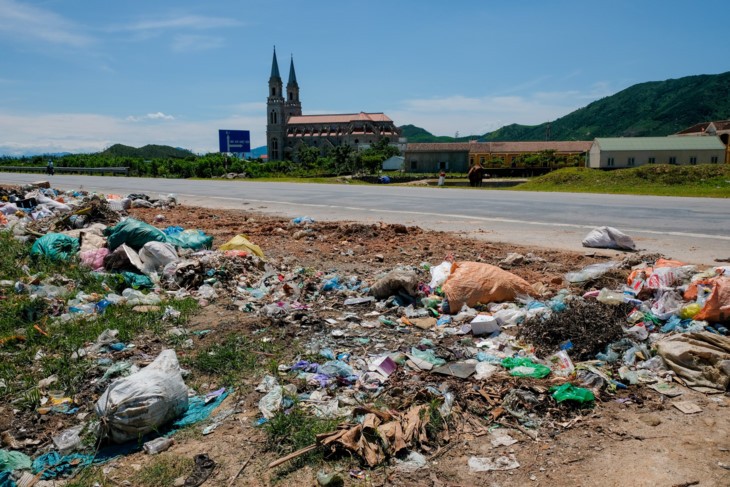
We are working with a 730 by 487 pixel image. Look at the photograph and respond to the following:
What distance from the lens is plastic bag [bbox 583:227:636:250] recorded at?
23.6 feet

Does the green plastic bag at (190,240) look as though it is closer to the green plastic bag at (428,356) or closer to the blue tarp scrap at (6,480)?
the green plastic bag at (428,356)

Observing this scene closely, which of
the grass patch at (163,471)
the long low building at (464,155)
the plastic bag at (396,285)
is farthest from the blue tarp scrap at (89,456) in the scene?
the long low building at (464,155)

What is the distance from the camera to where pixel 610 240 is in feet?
23.8

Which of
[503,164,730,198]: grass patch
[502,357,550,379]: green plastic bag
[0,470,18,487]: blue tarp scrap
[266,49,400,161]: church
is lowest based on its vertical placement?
[0,470,18,487]: blue tarp scrap

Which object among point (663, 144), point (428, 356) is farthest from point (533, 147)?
point (428, 356)

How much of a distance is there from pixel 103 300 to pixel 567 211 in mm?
9574

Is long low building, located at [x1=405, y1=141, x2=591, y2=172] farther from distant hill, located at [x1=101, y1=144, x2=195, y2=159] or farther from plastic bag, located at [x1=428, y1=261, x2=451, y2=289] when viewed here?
plastic bag, located at [x1=428, y1=261, x2=451, y2=289]

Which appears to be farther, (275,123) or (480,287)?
(275,123)

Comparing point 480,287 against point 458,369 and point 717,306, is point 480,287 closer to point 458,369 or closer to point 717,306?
point 458,369

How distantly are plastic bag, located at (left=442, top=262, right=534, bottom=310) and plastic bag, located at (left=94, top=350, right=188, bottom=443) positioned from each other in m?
2.68

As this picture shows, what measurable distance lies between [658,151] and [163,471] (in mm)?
79131

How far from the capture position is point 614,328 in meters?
4.00

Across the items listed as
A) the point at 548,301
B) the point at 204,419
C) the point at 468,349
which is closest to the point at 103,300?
the point at 204,419

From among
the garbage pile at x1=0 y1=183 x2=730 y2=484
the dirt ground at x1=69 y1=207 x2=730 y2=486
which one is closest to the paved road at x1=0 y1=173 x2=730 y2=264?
the garbage pile at x1=0 y1=183 x2=730 y2=484
